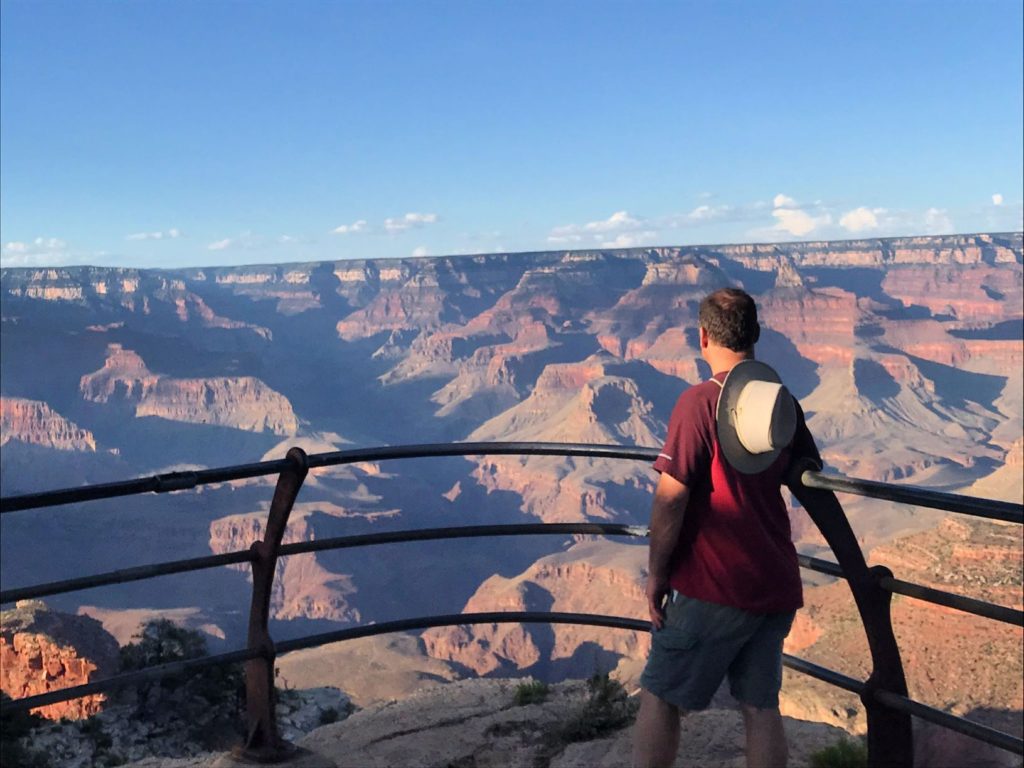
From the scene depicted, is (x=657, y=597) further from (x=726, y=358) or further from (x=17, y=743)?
(x=17, y=743)

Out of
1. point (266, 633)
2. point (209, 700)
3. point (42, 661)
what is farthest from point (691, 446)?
point (42, 661)

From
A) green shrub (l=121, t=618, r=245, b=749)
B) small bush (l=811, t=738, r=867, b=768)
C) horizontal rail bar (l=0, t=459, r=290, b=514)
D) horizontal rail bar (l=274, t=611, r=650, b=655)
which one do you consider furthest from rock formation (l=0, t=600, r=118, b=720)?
small bush (l=811, t=738, r=867, b=768)

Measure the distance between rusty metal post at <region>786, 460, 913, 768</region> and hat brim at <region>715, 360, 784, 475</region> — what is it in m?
0.19

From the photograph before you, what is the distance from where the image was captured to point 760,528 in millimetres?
2414


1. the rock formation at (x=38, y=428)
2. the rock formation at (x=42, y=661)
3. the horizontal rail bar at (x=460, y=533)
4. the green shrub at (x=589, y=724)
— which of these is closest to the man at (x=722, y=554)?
the horizontal rail bar at (x=460, y=533)

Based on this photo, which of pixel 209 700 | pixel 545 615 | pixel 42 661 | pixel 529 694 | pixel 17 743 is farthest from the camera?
pixel 42 661

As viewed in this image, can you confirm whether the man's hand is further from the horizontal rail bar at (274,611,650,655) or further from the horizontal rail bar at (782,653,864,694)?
the horizontal rail bar at (274,611,650,655)

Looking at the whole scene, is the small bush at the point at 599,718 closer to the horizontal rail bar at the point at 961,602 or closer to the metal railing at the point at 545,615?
the metal railing at the point at 545,615

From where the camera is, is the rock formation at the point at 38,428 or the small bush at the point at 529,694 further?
the rock formation at the point at 38,428

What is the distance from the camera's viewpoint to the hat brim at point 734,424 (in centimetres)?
232

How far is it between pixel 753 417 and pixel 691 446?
7.0 inches

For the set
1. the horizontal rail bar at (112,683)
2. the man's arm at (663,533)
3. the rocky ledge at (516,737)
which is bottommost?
the rocky ledge at (516,737)

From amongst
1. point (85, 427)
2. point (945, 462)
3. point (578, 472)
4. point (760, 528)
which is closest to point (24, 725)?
point (760, 528)

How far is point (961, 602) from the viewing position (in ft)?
7.34
